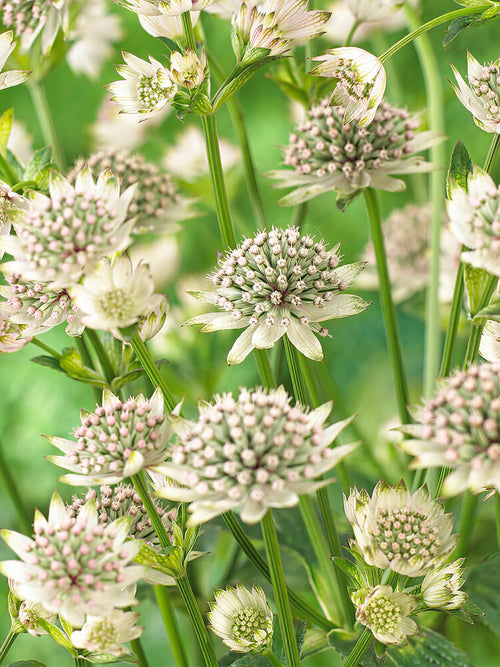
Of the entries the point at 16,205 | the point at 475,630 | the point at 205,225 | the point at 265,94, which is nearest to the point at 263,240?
the point at 16,205

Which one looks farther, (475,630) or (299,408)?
(475,630)

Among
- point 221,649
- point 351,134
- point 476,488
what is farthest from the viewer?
point 221,649

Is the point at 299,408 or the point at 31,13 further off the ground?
the point at 31,13

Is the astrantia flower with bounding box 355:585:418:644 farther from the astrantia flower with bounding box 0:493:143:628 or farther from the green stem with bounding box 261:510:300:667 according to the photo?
the astrantia flower with bounding box 0:493:143:628

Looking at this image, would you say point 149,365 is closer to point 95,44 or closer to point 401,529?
point 401,529

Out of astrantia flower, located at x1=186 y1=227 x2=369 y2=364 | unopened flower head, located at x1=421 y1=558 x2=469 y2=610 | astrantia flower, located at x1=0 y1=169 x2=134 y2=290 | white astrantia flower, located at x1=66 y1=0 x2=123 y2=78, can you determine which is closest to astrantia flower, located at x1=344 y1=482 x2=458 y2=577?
unopened flower head, located at x1=421 y1=558 x2=469 y2=610

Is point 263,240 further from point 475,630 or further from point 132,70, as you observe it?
point 475,630

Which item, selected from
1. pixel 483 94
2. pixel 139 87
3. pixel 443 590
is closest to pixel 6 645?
pixel 443 590
